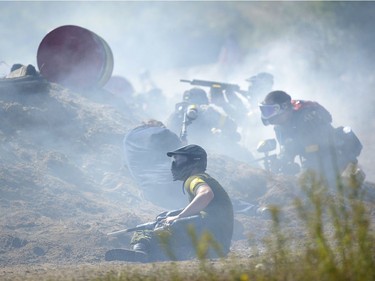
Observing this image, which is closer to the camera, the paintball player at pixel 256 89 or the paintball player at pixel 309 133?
the paintball player at pixel 309 133

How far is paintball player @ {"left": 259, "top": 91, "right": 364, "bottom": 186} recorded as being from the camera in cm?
991

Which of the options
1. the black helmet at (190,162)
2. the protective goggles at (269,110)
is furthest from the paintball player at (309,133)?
the black helmet at (190,162)

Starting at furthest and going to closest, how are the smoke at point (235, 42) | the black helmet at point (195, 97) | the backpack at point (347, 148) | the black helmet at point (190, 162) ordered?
the smoke at point (235, 42)
the black helmet at point (195, 97)
the backpack at point (347, 148)
the black helmet at point (190, 162)

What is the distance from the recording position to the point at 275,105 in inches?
397

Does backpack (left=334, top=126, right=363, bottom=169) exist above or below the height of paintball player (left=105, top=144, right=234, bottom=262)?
above

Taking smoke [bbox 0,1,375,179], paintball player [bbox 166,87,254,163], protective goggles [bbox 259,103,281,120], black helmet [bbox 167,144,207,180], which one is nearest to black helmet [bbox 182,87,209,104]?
paintball player [bbox 166,87,254,163]

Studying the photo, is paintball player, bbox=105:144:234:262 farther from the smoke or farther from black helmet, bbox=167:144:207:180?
the smoke

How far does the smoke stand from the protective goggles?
5177 mm

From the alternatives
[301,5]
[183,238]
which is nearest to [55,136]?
[183,238]

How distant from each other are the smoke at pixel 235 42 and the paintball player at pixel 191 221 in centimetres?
909

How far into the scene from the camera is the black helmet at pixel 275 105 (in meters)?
10.1

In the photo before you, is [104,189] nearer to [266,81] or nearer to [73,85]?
[73,85]

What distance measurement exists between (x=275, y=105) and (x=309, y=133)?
744 millimetres

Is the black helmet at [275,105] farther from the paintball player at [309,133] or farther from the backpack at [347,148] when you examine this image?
the backpack at [347,148]
